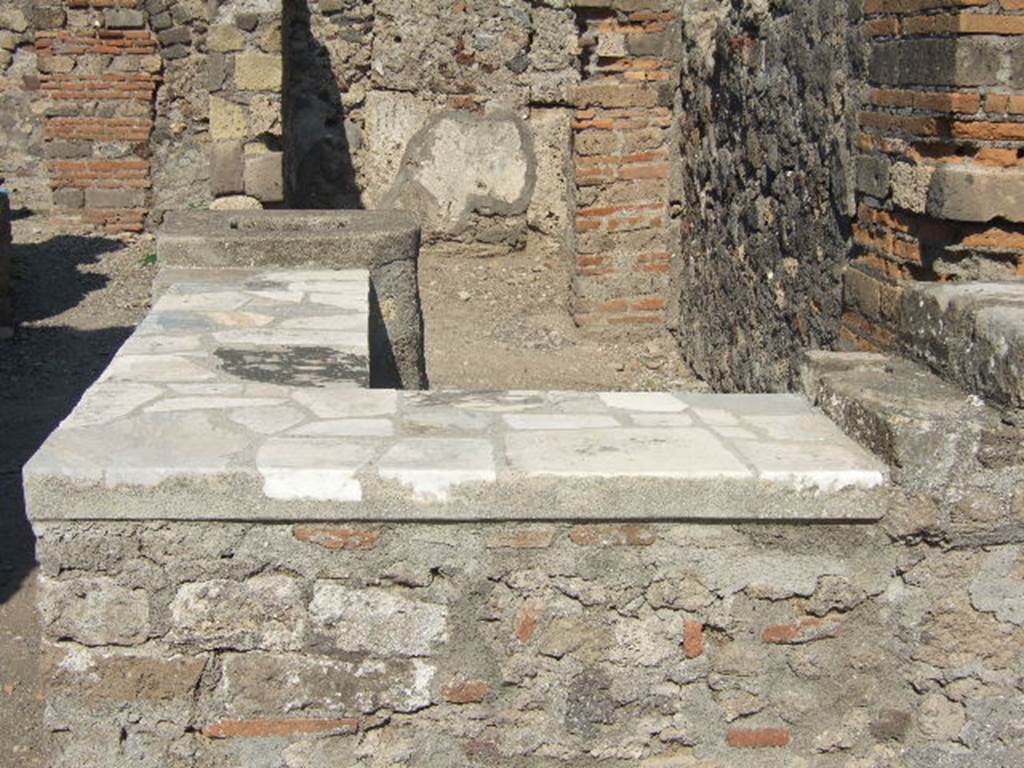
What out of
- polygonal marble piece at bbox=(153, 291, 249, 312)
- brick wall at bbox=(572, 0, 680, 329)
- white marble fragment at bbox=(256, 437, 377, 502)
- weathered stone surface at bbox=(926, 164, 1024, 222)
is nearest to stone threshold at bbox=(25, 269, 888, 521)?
white marble fragment at bbox=(256, 437, 377, 502)

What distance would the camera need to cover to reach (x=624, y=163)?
7.18m

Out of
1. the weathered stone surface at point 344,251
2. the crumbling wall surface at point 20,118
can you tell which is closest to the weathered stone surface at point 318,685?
the weathered stone surface at point 344,251

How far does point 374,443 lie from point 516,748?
647 mm

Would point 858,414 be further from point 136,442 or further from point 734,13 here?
point 734,13

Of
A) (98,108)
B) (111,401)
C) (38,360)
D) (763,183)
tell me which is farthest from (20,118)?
(111,401)

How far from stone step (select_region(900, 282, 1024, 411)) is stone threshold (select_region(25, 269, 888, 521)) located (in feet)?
0.97

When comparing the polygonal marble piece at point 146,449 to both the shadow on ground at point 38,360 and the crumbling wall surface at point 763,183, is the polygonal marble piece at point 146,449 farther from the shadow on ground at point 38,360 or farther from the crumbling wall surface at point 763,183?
the crumbling wall surface at point 763,183

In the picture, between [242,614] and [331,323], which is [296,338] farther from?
[242,614]

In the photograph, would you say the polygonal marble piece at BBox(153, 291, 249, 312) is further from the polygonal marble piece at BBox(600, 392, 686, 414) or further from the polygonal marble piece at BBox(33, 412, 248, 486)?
the polygonal marble piece at BBox(600, 392, 686, 414)

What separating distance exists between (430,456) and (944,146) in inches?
75.0

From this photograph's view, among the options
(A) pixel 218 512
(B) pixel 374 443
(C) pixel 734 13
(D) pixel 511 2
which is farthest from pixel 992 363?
(D) pixel 511 2

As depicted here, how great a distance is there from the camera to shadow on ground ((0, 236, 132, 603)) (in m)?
4.75

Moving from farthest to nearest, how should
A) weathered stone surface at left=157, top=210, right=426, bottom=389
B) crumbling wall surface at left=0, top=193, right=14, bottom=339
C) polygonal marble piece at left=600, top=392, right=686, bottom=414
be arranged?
1. crumbling wall surface at left=0, top=193, right=14, bottom=339
2. weathered stone surface at left=157, top=210, right=426, bottom=389
3. polygonal marble piece at left=600, top=392, right=686, bottom=414

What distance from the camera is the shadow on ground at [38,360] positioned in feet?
15.6
